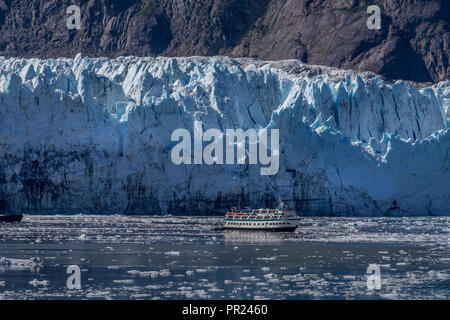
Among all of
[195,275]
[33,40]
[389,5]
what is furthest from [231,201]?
[33,40]

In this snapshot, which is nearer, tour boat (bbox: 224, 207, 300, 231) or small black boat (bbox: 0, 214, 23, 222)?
tour boat (bbox: 224, 207, 300, 231)

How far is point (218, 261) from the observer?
3519 cm

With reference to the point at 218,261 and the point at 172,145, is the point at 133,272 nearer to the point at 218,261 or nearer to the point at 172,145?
the point at 218,261

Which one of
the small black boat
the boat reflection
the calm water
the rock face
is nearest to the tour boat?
the boat reflection

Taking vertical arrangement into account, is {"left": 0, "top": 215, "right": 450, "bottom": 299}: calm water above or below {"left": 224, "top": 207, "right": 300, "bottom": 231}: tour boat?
below

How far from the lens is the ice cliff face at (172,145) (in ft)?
190

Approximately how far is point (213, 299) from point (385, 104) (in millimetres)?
42326

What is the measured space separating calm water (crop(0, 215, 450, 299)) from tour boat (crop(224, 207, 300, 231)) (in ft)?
2.27

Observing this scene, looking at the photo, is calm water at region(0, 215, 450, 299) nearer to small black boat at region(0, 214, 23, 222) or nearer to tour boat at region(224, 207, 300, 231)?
tour boat at region(224, 207, 300, 231)

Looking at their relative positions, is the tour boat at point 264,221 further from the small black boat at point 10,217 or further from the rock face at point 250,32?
the rock face at point 250,32

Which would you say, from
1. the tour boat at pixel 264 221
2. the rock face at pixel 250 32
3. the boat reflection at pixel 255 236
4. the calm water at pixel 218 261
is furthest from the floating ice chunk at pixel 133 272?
the rock face at pixel 250 32

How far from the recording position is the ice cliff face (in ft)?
190

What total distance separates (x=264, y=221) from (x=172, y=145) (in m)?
9.60

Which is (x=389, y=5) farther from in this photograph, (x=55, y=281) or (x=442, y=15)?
(x=55, y=281)
